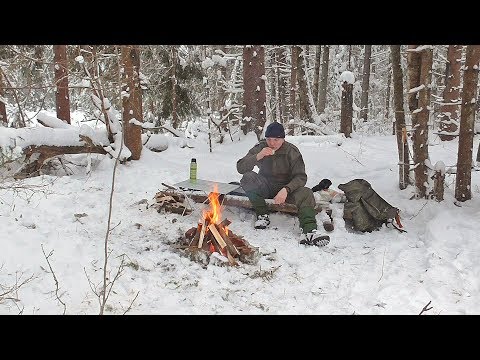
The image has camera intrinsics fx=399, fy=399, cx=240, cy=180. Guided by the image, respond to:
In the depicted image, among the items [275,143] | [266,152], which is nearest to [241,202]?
[266,152]

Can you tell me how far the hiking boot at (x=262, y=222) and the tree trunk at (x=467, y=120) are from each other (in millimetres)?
3249

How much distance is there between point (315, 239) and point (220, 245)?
1.39m

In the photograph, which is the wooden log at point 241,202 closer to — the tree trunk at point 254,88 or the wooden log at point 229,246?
the wooden log at point 229,246

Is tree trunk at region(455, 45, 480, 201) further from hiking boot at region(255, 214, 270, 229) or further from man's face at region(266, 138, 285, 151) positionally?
hiking boot at region(255, 214, 270, 229)

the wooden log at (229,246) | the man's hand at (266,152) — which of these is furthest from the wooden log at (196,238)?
the man's hand at (266,152)

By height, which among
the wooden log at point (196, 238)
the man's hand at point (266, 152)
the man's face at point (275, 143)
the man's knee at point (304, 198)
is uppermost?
the man's face at point (275, 143)

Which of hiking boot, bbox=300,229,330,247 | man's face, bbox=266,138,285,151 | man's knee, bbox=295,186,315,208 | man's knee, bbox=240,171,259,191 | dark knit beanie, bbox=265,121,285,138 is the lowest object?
hiking boot, bbox=300,229,330,247

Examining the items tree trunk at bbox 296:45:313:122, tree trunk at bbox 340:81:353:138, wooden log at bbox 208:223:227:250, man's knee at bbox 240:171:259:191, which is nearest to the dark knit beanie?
man's knee at bbox 240:171:259:191

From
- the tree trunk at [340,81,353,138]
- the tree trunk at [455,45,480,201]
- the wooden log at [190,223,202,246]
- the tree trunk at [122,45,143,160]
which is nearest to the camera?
the wooden log at [190,223,202,246]

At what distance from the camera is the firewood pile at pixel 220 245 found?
16.8 feet

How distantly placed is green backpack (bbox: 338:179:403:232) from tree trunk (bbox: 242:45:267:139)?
4700 millimetres

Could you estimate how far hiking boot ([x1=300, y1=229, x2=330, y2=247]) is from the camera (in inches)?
221

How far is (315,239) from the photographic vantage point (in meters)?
5.62
